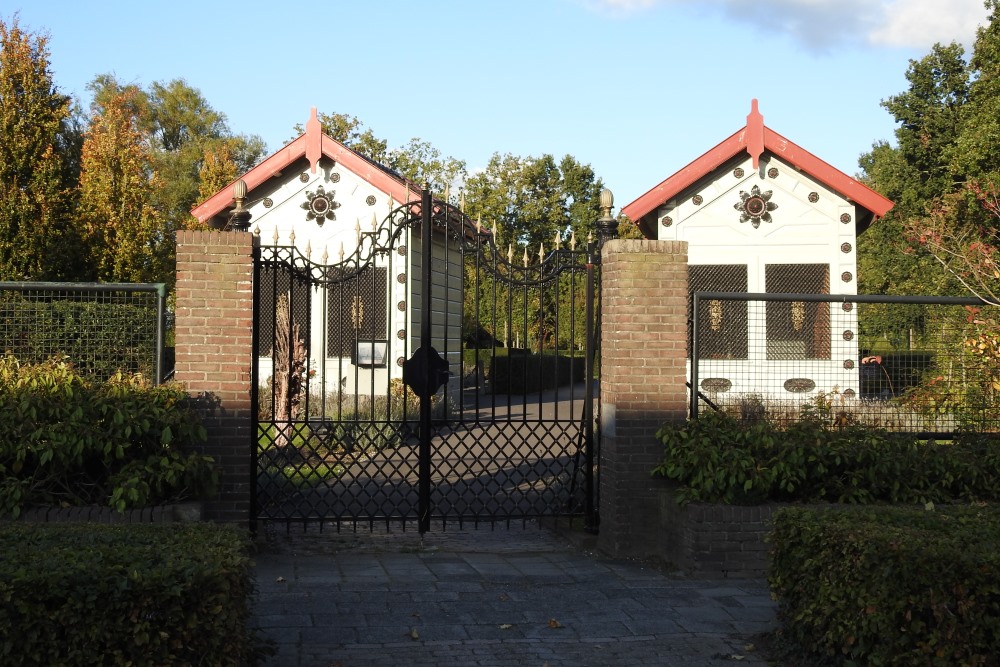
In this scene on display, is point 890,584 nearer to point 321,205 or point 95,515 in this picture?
point 95,515

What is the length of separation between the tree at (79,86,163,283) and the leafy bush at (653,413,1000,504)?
52.1 ft

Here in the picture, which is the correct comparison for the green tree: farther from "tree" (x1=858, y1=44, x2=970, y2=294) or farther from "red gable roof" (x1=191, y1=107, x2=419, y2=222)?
"red gable roof" (x1=191, y1=107, x2=419, y2=222)

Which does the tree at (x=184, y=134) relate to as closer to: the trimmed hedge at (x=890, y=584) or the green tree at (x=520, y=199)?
the green tree at (x=520, y=199)

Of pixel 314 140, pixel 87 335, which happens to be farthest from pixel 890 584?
pixel 314 140

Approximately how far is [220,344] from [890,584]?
5.14 m

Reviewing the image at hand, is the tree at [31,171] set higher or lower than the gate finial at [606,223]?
higher

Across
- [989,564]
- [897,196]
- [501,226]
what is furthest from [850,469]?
[897,196]

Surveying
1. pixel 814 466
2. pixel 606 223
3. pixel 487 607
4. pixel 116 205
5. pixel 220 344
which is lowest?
pixel 487 607

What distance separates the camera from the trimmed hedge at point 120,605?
12.8 ft

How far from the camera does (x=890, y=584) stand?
442 centimetres

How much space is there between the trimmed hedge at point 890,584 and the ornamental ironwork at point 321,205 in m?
11.8

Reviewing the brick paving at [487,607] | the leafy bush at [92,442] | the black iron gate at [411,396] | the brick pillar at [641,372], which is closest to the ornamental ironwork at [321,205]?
the black iron gate at [411,396]

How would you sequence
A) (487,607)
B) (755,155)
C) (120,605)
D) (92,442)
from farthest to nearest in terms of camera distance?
(755,155) < (92,442) < (487,607) < (120,605)

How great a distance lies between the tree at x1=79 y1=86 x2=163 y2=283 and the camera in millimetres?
21391
